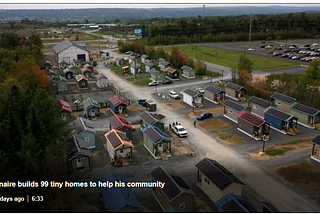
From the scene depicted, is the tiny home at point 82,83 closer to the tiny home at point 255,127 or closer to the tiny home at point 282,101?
the tiny home at point 255,127

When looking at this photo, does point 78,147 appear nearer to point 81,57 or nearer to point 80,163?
point 80,163

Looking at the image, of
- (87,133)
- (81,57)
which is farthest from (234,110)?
(81,57)

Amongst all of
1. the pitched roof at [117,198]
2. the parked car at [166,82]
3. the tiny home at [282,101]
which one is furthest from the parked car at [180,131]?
the parked car at [166,82]

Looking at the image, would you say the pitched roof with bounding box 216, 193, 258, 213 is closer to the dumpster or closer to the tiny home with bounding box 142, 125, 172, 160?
the tiny home with bounding box 142, 125, 172, 160

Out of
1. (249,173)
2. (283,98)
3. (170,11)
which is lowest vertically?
(249,173)

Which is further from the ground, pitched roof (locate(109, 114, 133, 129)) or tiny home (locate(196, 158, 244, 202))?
pitched roof (locate(109, 114, 133, 129))

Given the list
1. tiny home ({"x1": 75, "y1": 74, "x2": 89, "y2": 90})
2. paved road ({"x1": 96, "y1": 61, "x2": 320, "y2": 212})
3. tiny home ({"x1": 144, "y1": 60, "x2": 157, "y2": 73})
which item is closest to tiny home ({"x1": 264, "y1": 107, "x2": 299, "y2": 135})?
paved road ({"x1": 96, "y1": 61, "x2": 320, "y2": 212})
